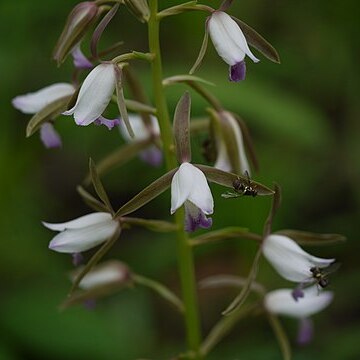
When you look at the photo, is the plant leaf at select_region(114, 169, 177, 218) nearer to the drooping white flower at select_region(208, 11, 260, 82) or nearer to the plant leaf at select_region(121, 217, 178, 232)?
the plant leaf at select_region(121, 217, 178, 232)

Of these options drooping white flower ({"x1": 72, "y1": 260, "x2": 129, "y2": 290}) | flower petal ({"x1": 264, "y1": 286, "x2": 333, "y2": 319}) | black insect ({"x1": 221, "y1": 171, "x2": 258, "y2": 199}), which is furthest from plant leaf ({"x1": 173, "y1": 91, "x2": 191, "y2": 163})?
flower petal ({"x1": 264, "y1": 286, "x2": 333, "y2": 319})

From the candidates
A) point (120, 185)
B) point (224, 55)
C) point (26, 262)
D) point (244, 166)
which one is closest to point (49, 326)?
point (26, 262)

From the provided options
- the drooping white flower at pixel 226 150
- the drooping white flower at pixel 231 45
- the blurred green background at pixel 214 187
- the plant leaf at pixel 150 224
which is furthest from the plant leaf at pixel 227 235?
the blurred green background at pixel 214 187

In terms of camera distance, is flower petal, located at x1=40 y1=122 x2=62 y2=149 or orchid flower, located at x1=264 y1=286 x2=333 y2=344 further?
orchid flower, located at x1=264 y1=286 x2=333 y2=344

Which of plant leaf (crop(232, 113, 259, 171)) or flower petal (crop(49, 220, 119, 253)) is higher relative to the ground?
plant leaf (crop(232, 113, 259, 171))

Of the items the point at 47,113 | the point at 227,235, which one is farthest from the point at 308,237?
the point at 47,113

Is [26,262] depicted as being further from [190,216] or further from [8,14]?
[190,216]

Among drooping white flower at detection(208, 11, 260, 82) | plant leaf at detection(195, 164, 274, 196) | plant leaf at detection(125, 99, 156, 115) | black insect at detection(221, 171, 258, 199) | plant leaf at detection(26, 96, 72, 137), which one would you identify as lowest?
black insect at detection(221, 171, 258, 199)

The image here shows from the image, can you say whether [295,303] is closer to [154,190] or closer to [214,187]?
[154,190]
